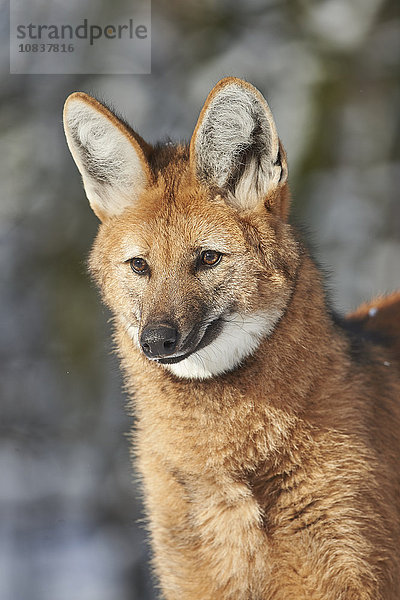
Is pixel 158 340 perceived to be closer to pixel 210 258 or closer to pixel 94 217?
pixel 210 258

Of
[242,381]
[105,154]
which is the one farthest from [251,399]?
[105,154]

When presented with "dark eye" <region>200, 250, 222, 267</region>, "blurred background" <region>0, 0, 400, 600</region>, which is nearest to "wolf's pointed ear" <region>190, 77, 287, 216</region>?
"dark eye" <region>200, 250, 222, 267</region>

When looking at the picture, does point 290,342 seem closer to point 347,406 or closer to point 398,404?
point 347,406

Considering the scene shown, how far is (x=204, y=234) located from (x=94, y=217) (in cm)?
352

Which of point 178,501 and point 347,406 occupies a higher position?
point 347,406

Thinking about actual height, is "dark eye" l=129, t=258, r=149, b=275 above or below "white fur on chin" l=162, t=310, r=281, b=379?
above

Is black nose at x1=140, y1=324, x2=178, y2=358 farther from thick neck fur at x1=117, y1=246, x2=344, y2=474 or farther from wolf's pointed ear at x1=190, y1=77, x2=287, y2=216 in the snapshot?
wolf's pointed ear at x1=190, y1=77, x2=287, y2=216

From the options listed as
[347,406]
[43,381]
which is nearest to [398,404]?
[347,406]

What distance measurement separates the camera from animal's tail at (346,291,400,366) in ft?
9.48

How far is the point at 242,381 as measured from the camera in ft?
7.62

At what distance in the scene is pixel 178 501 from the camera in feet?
7.97

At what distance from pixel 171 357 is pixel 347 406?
62 cm

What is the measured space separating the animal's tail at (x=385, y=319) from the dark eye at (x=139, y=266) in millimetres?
1027

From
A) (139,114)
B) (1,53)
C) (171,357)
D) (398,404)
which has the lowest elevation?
(398,404)
